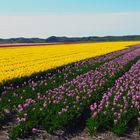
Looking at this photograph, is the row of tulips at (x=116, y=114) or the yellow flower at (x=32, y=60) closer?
the row of tulips at (x=116, y=114)

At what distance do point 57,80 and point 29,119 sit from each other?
7.57 m

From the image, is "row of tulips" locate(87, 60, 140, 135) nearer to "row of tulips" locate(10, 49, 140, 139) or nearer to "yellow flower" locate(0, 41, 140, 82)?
"row of tulips" locate(10, 49, 140, 139)

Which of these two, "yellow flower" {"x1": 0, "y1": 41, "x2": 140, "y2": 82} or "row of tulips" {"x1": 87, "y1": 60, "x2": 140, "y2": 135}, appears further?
"yellow flower" {"x1": 0, "y1": 41, "x2": 140, "y2": 82}

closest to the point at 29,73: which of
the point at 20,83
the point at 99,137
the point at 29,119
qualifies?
the point at 20,83

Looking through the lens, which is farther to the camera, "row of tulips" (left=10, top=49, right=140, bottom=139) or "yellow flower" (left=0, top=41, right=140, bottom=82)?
Answer: "yellow flower" (left=0, top=41, right=140, bottom=82)

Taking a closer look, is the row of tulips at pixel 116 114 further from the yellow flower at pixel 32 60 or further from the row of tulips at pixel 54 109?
the yellow flower at pixel 32 60

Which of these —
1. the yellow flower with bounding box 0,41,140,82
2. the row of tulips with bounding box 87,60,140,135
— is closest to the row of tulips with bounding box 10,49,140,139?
the row of tulips with bounding box 87,60,140,135

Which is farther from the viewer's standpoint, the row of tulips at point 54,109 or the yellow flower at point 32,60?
the yellow flower at point 32,60

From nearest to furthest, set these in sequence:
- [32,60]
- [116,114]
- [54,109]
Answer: [116,114], [54,109], [32,60]

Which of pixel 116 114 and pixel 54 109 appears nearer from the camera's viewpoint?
pixel 116 114

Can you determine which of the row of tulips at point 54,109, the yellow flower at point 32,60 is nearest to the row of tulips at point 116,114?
the row of tulips at point 54,109

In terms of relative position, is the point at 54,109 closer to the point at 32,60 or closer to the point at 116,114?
the point at 116,114

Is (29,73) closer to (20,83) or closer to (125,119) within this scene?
(20,83)

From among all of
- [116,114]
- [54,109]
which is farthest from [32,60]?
[116,114]
